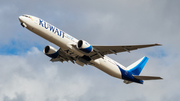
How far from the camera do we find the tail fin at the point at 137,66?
44.2 meters

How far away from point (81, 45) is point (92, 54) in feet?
12.5

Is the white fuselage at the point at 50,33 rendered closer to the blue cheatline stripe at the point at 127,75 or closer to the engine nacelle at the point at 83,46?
the engine nacelle at the point at 83,46

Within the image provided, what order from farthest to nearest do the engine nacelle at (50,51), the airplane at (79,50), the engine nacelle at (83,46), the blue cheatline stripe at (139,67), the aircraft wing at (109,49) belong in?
the blue cheatline stripe at (139,67) < the engine nacelle at (50,51) < the engine nacelle at (83,46) < the aircraft wing at (109,49) < the airplane at (79,50)

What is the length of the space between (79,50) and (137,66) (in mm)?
16165

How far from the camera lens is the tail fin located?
4423 centimetres

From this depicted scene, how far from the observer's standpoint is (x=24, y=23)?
32500 mm

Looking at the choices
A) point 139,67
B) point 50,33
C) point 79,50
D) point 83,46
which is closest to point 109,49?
point 83,46

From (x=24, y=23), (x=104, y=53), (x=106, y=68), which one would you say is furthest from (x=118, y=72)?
(x=24, y=23)

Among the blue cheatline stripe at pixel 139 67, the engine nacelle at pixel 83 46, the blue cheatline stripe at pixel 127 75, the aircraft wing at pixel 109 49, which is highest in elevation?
the engine nacelle at pixel 83 46

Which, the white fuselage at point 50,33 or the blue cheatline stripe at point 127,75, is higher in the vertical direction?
the white fuselage at point 50,33

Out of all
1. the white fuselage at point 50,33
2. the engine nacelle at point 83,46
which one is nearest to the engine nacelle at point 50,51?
the white fuselage at point 50,33

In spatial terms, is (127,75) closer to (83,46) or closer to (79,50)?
(79,50)

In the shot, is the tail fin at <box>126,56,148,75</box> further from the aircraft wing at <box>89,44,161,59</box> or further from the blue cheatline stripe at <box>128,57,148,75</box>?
the aircraft wing at <box>89,44,161,59</box>

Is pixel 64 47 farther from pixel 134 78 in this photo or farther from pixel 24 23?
pixel 134 78
